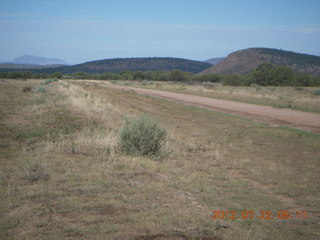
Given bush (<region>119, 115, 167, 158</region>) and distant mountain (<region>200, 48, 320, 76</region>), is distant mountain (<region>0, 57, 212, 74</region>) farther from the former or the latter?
bush (<region>119, 115, 167, 158</region>)

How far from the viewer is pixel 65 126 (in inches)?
489

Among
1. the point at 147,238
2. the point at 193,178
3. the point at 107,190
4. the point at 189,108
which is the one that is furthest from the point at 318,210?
the point at 189,108

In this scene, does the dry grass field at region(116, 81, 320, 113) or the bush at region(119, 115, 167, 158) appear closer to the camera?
the bush at region(119, 115, 167, 158)

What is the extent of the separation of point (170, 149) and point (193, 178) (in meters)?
2.66

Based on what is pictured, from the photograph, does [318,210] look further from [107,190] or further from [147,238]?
[107,190]

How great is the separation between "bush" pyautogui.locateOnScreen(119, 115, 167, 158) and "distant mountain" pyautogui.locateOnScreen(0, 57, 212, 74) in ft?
511

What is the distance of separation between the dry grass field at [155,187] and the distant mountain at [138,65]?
154812mm

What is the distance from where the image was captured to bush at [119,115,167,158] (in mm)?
8641
